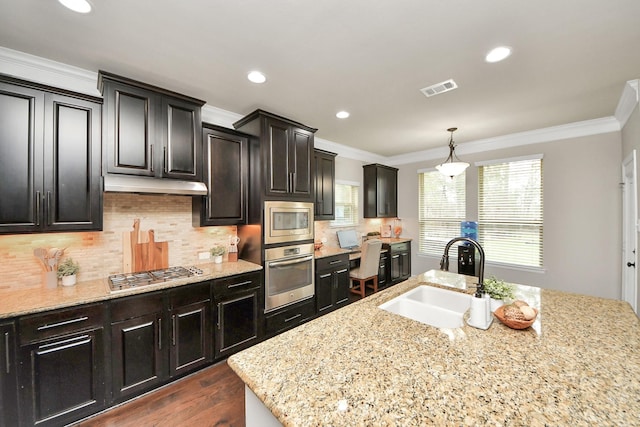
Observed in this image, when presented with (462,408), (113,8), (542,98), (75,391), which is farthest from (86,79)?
(542,98)

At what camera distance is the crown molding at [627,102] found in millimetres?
2445

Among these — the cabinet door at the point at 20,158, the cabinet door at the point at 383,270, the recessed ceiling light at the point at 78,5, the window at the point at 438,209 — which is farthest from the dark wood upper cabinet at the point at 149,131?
the window at the point at 438,209

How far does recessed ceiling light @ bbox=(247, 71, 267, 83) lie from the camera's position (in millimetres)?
2268

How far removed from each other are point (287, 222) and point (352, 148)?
2.65 meters

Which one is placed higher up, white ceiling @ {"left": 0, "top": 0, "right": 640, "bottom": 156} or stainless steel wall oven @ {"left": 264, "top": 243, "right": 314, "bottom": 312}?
white ceiling @ {"left": 0, "top": 0, "right": 640, "bottom": 156}

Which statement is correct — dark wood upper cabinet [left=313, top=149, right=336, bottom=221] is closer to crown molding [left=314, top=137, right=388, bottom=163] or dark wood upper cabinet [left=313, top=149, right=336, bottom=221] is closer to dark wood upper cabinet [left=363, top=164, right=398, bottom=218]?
crown molding [left=314, top=137, right=388, bottom=163]

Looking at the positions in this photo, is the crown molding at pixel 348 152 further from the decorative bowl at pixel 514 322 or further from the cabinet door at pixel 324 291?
the decorative bowl at pixel 514 322

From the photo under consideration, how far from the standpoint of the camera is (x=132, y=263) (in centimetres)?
246

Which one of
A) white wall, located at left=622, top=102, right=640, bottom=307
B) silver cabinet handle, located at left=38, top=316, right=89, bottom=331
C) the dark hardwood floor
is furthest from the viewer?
white wall, located at left=622, top=102, right=640, bottom=307

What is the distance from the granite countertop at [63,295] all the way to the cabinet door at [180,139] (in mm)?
987

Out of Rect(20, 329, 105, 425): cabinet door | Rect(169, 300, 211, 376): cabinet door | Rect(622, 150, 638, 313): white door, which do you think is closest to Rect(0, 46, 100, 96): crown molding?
Rect(20, 329, 105, 425): cabinet door

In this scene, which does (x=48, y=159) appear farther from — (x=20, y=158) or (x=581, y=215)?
(x=581, y=215)

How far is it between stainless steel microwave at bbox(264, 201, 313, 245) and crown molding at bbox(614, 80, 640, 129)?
3.45 metres

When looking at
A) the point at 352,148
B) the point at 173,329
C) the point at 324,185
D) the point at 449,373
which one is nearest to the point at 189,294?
the point at 173,329
